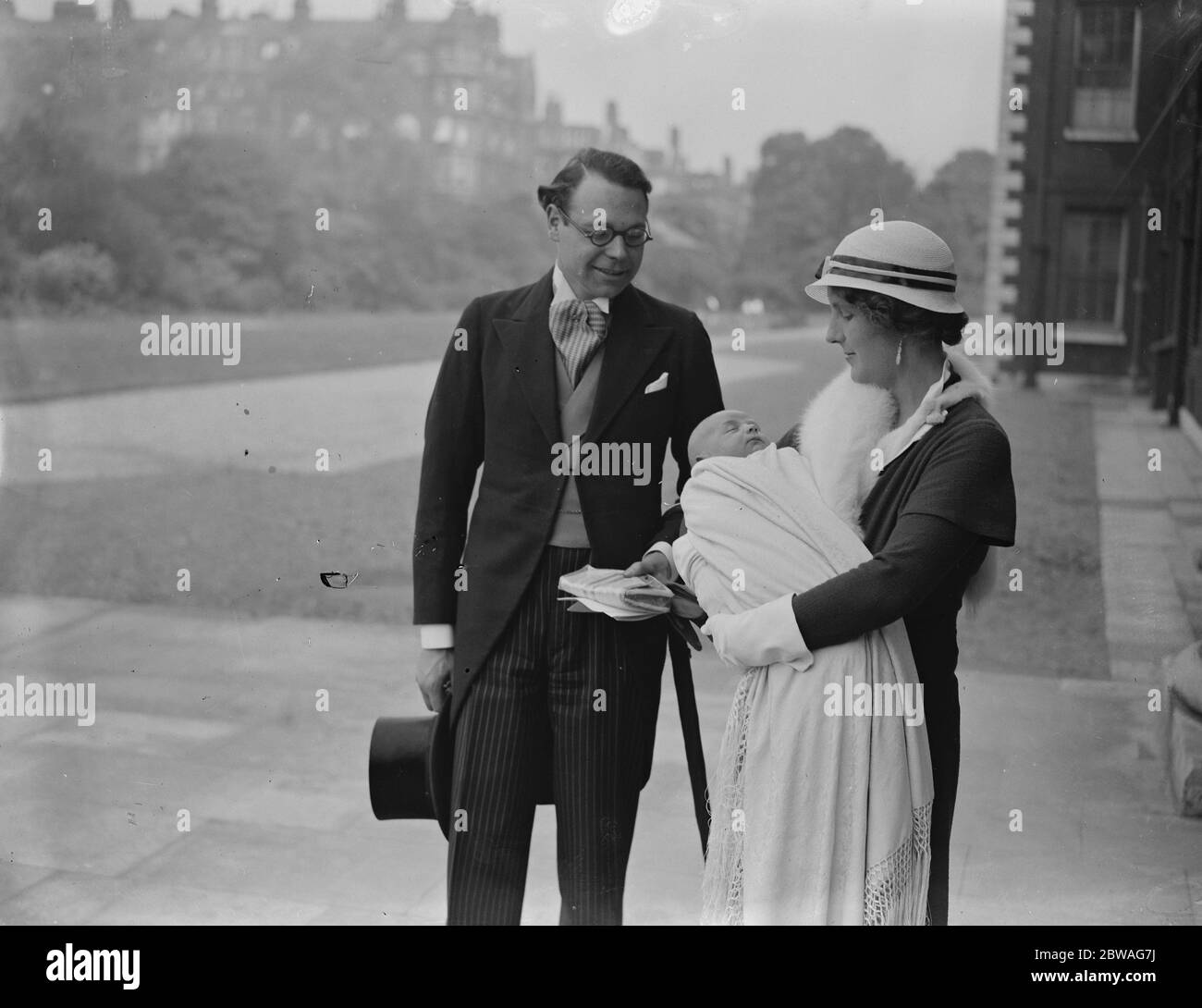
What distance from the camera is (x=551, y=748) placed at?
288 centimetres

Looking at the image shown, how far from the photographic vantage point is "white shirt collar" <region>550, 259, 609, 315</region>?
286 centimetres

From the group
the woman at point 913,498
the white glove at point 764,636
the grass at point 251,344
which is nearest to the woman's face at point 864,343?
the woman at point 913,498

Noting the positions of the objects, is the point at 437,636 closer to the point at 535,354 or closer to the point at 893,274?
the point at 535,354

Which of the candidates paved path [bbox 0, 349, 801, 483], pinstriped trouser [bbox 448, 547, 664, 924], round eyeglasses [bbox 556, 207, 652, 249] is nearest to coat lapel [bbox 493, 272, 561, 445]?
round eyeglasses [bbox 556, 207, 652, 249]

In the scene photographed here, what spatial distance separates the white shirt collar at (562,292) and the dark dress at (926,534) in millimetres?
714

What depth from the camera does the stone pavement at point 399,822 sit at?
12.0ft

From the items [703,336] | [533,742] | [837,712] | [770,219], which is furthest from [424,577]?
[770,219]

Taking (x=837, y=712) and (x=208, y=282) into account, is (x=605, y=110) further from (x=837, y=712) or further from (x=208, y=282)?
(x=837, y=712)

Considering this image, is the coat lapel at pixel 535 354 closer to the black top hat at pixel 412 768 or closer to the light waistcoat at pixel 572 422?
the light waistcoat at pixel 572 422

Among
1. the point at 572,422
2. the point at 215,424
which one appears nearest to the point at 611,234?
the point at 572,422

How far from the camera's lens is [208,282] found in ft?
16.6

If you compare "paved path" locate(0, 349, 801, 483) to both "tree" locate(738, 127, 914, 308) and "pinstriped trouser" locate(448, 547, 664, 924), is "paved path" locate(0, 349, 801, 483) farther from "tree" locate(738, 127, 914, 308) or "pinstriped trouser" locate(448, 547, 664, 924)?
"pinstriped trouser" locate(448, 547, 664, 924)

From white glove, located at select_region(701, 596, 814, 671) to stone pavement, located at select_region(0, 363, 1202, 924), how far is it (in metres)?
1.43

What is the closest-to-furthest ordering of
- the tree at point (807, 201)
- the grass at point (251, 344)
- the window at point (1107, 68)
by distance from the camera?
the window at point (1107, 68) < the tree at point (807, 201) < the grass at point (251, 344)
